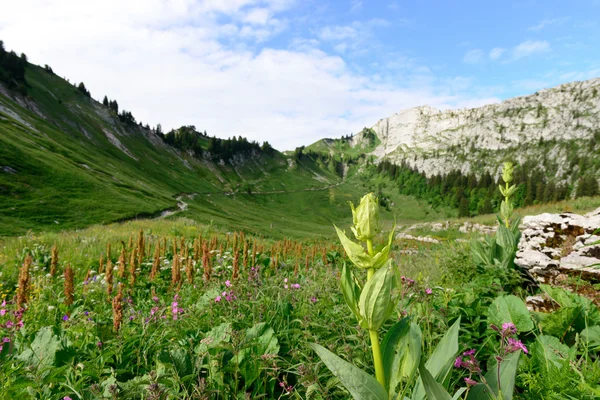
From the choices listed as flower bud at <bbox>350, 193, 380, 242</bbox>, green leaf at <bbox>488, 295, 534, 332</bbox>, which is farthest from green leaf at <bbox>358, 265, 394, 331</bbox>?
green leaf at <bbox>488, 295, 534, 332</bbox>

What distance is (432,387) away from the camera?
1.70m

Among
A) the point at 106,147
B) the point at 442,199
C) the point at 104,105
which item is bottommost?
the point at 442,199

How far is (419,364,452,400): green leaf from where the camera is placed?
1.66 m

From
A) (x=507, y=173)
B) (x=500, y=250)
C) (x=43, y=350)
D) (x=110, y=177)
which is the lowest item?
(x=43, y=350)

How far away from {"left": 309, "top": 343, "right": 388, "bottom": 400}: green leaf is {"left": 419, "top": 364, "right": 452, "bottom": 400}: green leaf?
1.04ft

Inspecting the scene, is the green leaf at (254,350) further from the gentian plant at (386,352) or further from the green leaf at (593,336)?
the green leaf at (593,336)

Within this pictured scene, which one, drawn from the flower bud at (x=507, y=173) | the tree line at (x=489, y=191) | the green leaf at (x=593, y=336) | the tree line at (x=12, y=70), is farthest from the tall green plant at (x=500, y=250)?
the tree line at (x=12, y=70)

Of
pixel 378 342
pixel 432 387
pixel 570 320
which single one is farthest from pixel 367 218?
pixel 570 320

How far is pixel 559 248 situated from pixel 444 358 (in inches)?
284

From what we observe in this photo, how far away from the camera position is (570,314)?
3.35 m

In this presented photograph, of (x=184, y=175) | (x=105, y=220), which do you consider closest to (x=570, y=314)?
(x=105, y=220)

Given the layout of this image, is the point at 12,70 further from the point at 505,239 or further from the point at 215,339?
the point at 505,239

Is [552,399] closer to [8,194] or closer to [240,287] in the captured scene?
[240,287]

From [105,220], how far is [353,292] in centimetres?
5659
